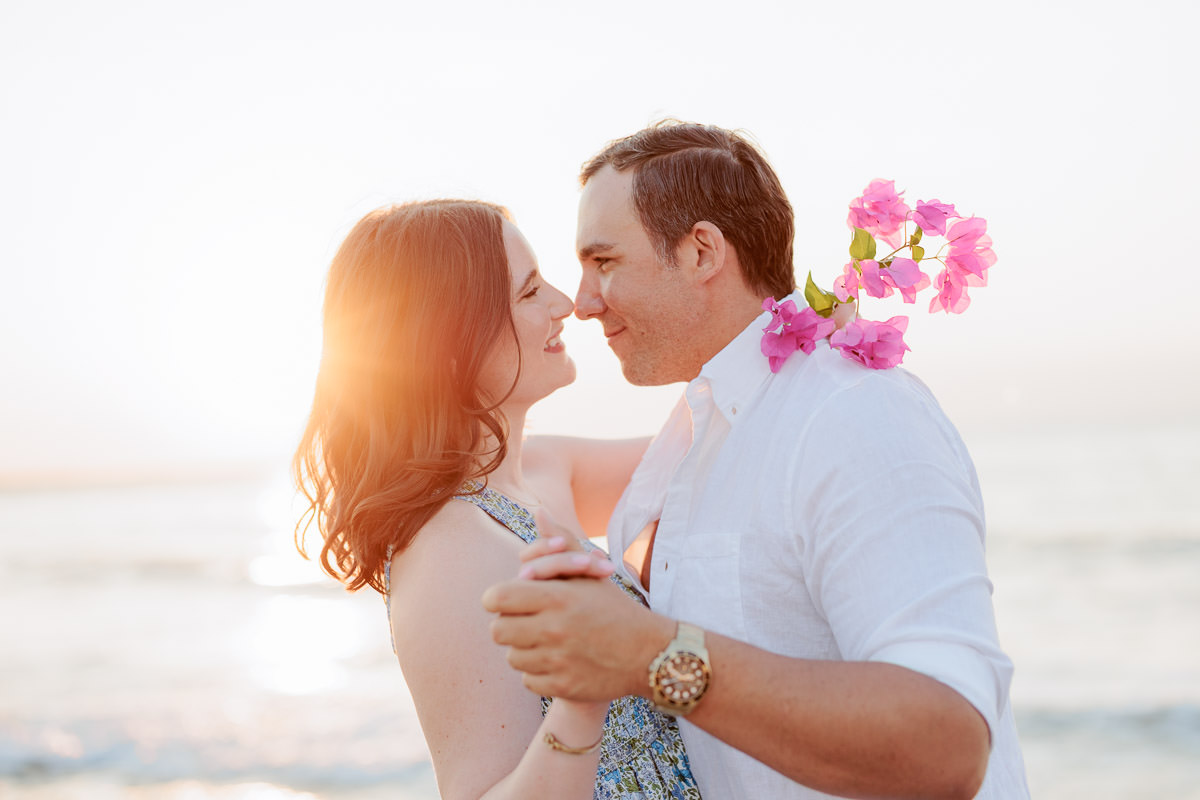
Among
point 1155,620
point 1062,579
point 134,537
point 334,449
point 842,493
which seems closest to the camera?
point 842,493

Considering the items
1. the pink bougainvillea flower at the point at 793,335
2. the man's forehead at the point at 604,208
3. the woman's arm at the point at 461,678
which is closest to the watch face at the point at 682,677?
the woman's arm at the point at 461,678

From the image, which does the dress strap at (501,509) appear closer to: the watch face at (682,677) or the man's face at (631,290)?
the man's face at (631,290)

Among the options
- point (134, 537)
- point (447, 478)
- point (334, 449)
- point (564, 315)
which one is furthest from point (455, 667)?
point (134, 537)

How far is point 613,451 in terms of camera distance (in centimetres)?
429

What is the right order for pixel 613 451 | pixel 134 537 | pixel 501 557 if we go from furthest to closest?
pixel 134 537, pixel 613 451, pixel 501 557

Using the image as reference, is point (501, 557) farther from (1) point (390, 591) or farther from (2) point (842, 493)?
(2) point (842, 493)

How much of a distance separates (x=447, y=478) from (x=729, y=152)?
1518mm

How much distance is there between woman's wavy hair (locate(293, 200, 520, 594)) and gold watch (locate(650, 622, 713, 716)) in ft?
4.06

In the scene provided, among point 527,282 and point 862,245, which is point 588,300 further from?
point 862,245

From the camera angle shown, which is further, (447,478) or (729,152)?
(729,152)

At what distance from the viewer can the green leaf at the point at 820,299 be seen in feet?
9.48

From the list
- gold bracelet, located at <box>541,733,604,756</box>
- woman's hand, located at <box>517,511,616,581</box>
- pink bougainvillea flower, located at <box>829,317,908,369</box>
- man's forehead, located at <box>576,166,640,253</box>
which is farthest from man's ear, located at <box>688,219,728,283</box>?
gold bracelet, located at <box>541,733,604,756</box>

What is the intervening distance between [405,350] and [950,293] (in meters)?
1.67

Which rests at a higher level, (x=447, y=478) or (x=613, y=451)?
(x=447, y=478)
